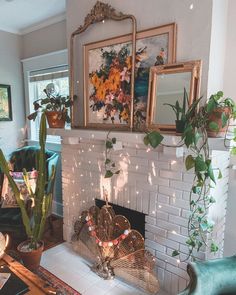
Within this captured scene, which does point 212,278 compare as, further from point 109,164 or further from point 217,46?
point 217,46

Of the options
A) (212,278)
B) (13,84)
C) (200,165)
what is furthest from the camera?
(13,84)

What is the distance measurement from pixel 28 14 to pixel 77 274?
2946mm

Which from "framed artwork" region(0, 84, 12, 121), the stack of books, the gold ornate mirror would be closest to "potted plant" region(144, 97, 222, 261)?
the gold ornate mirror

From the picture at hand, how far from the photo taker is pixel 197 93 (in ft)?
5.42

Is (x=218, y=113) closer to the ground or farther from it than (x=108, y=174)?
farther from it

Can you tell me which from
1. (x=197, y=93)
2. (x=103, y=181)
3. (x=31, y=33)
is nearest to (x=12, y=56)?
(x=31, y=33)

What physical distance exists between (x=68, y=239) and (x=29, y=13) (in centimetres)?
268

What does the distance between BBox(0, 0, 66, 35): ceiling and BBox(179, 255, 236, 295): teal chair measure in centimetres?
280

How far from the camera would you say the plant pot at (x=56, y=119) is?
2.38 m

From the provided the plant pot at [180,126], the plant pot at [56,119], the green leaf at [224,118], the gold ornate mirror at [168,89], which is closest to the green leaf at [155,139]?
the plant pot at [180,126]

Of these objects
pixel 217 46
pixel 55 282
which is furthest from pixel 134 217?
pixel 217 46

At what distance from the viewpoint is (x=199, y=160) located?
142 centimetres

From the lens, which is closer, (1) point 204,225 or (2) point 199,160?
(2) point 199,160

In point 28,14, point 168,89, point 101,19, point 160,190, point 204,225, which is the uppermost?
point 28,14
